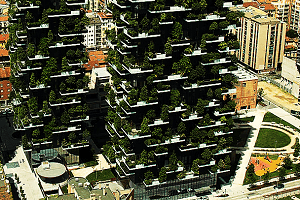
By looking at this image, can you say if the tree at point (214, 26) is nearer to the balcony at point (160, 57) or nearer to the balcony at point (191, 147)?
the balcony at point (160, 57)

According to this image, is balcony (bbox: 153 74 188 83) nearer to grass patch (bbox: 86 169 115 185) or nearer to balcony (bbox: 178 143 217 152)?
balcony (bbox: 178 143 217 152)

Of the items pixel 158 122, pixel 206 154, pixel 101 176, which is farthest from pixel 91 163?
pixel 206 154

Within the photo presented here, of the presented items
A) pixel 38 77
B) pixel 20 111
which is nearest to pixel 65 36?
pixel 38 77

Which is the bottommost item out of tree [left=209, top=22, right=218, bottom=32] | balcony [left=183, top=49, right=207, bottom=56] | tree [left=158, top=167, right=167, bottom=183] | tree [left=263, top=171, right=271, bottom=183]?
tree [left=263, top=171, right=271, bottom=183]

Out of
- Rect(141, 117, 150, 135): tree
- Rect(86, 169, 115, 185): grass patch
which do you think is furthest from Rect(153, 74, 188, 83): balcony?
Rect(86, 169, 115, 185): grass patch

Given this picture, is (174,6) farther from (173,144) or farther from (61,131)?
(61,131)

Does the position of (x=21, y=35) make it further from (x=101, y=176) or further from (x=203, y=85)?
(x=203, y=85)
